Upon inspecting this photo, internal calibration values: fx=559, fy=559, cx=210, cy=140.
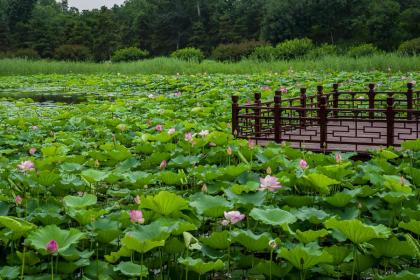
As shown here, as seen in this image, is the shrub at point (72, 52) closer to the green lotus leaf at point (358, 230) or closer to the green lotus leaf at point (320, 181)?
the green lotus leaf at point (320, 181)

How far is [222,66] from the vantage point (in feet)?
58.0

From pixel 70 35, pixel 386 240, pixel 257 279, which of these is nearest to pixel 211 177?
pixel 257 279

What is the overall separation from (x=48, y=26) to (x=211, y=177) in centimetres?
3835

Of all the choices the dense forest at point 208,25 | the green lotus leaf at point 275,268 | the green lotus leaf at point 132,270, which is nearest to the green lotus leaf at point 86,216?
the green lotus leaf at point 132,270

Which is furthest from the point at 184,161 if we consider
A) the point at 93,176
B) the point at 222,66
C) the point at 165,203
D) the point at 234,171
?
the point at 222,66

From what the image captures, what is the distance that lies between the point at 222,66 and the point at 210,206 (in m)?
15.2

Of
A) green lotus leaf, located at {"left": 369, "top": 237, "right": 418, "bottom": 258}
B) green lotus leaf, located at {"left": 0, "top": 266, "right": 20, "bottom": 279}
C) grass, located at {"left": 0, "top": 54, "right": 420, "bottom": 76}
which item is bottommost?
green lotus leaf, located at {"left": 0, "top": 266, "right": 20, "bottom": 279}

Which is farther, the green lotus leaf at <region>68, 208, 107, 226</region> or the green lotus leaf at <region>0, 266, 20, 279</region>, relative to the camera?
the green lotus leaf at <region>68, 208, 107, 226</region>

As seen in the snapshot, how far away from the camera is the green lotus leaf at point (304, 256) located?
6.95ft

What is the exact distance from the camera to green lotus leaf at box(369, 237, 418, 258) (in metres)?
2.25

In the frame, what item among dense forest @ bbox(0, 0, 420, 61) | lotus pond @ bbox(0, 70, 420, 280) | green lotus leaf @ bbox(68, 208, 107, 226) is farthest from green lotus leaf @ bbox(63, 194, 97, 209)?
dense forest @ bbox(0, 0, 420, 61)

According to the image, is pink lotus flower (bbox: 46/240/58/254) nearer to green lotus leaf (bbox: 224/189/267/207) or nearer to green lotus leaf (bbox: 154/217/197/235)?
green lotus leaf (bbox: 154/217/197/235)

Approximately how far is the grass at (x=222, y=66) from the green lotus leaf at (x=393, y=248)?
38.7 feet

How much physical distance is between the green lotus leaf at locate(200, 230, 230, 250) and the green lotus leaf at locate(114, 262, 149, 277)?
1.07ft
